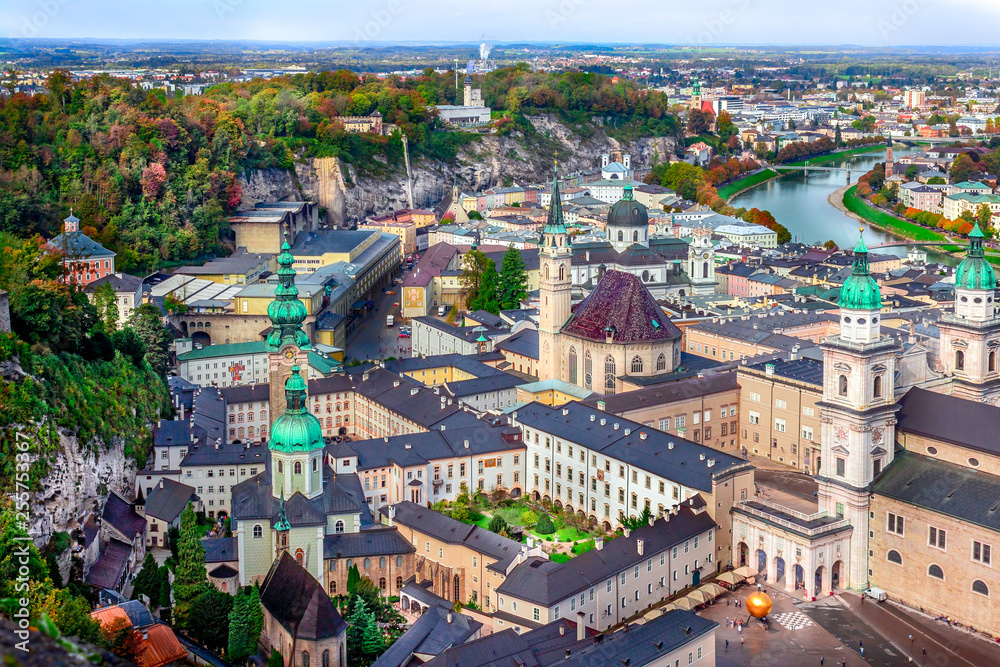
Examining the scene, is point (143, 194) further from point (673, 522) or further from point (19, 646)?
point (19, 646)

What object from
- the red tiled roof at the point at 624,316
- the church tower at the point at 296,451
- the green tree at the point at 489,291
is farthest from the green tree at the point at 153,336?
the church tower at the point at 296,451

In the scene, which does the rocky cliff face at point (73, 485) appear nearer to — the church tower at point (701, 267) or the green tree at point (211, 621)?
the green tree at point (211, 621)

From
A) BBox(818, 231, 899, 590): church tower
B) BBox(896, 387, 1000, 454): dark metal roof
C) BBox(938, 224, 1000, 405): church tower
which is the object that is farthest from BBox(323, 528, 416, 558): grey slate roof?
BBox(938, 224, 1000, 405): church tower

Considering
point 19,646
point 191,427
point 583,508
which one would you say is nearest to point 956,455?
point 583,508

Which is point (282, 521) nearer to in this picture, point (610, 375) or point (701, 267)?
point (610, 375)

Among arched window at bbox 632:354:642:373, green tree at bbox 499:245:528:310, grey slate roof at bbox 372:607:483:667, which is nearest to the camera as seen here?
grey slate roof at bbox 372:607:483:667

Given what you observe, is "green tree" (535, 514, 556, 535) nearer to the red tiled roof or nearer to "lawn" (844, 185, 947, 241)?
the red tiled roof

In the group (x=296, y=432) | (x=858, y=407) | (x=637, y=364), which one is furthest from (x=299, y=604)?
(x=637, y=364)
